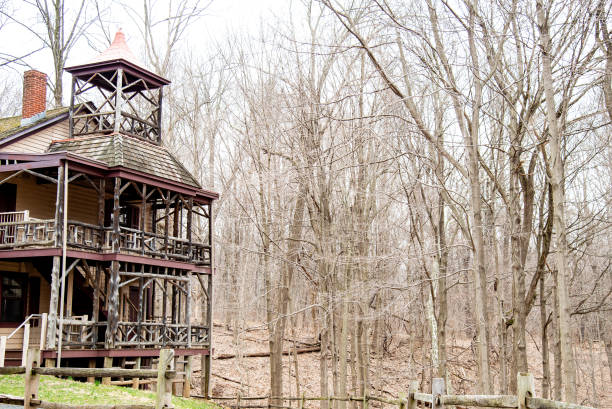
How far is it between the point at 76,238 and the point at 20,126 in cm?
690

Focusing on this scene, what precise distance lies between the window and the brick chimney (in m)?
6.69

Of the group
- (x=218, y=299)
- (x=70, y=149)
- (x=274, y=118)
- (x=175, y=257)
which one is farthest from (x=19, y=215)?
(x=218, y=299)

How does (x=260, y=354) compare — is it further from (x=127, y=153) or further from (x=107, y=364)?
(x=127, y=153)

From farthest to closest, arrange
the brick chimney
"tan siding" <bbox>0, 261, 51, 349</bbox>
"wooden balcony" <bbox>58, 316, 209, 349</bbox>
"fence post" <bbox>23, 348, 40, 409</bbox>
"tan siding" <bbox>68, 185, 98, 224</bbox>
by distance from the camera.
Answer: the brick chimney
"tan siding" <bbox>68, 185, 98, 224</bbox>
"tan siding" <bbox>0, 261, 51, 349</bbox>
"wooden balcony" <bbox>58, 316, 209, 349</bbox>
"fence post" <bbox>23, 348, 40, 409</bbox>

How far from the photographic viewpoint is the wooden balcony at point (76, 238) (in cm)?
1884

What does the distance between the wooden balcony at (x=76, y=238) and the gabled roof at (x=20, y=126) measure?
278 centimetres

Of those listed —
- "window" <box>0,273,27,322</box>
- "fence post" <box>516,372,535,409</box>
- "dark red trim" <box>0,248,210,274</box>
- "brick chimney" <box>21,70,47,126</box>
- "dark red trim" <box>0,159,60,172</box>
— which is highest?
"brick chimney" <box>21,70,47,126</box>

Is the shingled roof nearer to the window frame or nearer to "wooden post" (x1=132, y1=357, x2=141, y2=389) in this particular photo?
the window frame

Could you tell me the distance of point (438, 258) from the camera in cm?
1975

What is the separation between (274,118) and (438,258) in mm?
8269

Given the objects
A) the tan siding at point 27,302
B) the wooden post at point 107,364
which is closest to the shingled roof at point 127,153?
the tan siding at point 27,302

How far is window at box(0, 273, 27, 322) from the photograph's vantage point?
20219 millimetres

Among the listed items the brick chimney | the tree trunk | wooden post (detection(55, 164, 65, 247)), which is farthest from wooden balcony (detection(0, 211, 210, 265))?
the tree trunk

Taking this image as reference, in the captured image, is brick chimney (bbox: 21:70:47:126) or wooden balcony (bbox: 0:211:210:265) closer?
wooden balcony (bbox: 0:211:210:265)
